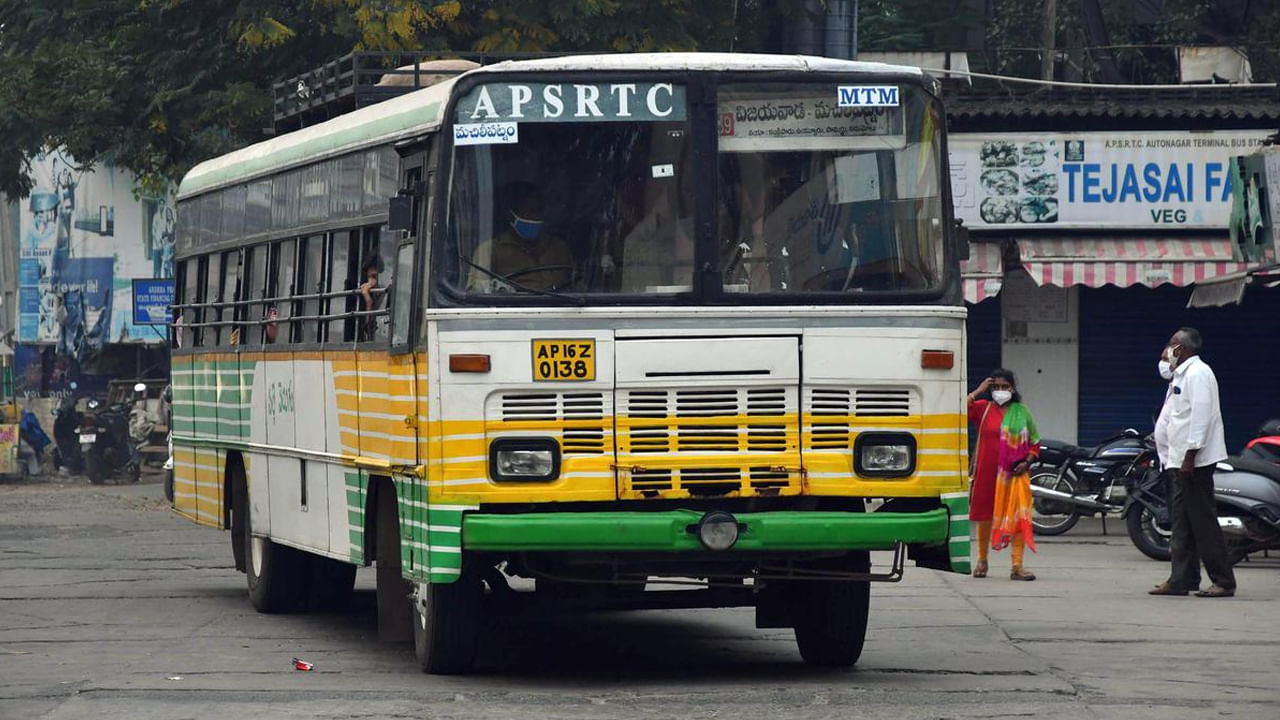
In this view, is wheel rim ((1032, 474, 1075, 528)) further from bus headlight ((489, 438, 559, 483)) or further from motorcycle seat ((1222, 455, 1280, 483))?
bus headlight ((489, 438, 559, 483))

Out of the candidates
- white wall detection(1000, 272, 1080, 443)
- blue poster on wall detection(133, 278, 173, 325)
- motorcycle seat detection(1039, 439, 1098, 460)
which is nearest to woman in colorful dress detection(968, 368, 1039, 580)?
motorcycle seat detection(1039, 439, 1098, 460)

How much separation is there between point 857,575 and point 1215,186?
1639cm

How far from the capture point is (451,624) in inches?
400

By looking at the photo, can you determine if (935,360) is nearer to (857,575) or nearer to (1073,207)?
(857,575)

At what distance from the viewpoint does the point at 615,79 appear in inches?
385

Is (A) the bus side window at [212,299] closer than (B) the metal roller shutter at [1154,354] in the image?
Yes

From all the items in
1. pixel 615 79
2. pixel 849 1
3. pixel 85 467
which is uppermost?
pixel 849 1

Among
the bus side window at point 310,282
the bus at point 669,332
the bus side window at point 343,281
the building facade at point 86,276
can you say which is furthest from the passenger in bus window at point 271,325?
the building facade at point 86,276

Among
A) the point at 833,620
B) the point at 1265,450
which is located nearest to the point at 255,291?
the point at 833,620

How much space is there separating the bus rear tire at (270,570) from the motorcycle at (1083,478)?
28.9 ft

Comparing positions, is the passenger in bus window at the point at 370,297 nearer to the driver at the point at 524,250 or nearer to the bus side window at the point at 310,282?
the bus side window at the point at 310,282

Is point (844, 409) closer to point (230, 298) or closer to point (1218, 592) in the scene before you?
point (230, 298)

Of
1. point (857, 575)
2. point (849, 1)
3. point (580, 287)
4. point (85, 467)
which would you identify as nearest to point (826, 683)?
point (857, 575)

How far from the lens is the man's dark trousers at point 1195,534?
14.7 metres
